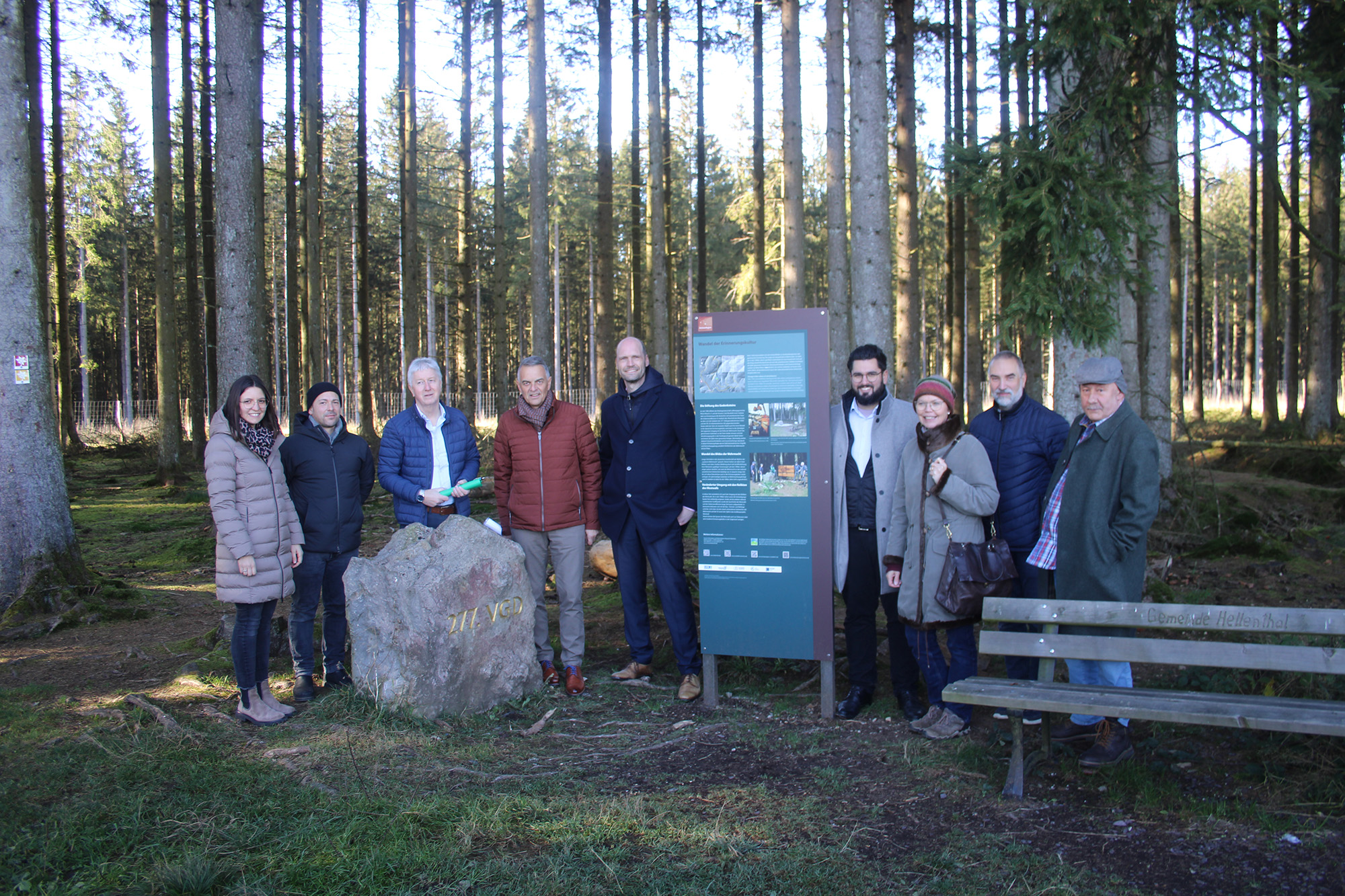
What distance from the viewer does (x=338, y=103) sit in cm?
3791

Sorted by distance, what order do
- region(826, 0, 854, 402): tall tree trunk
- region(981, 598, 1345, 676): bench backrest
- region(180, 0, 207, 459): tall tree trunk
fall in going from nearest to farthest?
region(981, 598, 1345, 676): bench backrest
region(826, 0, 854, 402): tall tree trunk
region(180, 0, 207, 459): tall tree trunk

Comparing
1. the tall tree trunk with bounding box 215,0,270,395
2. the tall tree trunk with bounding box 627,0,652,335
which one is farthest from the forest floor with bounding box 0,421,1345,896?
the tall tree trunk with bounding box 627,0,652,335

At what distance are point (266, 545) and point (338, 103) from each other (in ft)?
126

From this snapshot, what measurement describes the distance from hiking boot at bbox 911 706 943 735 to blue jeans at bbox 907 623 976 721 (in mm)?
39

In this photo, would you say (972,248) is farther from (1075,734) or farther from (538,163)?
(1075,734)

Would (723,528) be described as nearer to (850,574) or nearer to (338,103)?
(850,574)

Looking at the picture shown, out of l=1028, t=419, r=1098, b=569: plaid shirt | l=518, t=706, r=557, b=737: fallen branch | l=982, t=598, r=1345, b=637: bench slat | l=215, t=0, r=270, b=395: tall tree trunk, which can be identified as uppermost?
l=215, t=0, r=270, b=395: tall tree trunk

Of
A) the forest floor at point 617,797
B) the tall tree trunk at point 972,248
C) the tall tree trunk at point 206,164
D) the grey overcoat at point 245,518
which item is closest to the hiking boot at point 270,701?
the forest floor at point 617,797

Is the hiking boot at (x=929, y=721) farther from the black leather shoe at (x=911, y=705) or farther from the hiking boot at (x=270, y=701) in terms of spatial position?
the hiking boot at (x=270, y=701)

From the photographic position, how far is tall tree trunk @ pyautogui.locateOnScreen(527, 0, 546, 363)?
14.7 metres

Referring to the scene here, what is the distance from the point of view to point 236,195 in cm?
758

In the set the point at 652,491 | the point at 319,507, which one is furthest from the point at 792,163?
the point at 319,507

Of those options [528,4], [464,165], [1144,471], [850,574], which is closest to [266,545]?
[850,574]

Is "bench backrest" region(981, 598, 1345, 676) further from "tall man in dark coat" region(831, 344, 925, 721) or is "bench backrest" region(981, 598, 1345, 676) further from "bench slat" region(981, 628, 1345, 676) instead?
"tall man in dark coat" region(831, 344, 925, 721)
